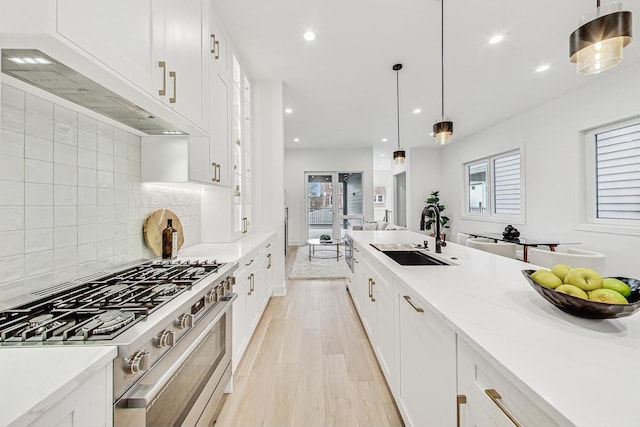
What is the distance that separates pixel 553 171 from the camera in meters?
4.27

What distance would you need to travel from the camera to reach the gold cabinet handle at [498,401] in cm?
61

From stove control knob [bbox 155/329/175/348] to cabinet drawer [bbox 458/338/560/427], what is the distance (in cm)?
99

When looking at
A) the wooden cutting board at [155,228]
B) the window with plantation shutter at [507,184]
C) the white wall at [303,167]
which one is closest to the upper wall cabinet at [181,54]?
the wooden cutting board at [155,228]

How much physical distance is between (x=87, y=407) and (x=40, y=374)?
13 centimetres

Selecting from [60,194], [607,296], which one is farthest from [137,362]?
[607,296]

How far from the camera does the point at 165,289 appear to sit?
1.13m

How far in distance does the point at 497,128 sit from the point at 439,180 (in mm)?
2506

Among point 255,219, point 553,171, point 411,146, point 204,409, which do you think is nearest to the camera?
point 204,409

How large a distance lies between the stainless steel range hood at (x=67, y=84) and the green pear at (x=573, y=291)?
5.96 ft

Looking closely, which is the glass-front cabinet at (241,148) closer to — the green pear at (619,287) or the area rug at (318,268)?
the area rug at (318,268)

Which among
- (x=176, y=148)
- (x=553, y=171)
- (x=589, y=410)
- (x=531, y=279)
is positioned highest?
(x=553, y=171)

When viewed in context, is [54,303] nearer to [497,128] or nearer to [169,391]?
[169,391]

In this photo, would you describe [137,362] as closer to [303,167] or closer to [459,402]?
[459,402]

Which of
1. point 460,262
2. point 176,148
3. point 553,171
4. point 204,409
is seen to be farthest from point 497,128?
point 204,409
